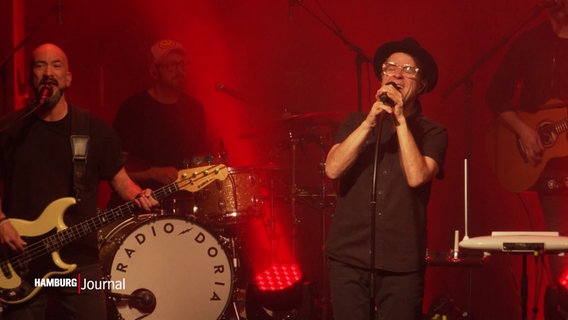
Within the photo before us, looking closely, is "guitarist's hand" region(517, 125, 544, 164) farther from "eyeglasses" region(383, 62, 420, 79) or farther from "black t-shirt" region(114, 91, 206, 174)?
"black t-shirt" region(114, 91, 206, 174)

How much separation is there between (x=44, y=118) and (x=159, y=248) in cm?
180

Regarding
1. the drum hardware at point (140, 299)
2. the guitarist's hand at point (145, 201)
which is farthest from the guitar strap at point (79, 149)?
the drum hardware at point (140, 299)

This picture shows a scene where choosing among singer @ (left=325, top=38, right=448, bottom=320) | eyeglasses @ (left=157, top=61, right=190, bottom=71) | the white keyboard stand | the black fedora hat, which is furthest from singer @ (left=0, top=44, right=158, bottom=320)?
eyeglasses @ (left=157, top=61, right=190, bottom=71)

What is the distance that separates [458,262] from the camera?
6148 millimetres

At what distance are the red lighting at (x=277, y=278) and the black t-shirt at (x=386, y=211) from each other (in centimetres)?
271

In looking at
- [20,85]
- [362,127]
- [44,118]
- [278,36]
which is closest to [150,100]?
[20,85]

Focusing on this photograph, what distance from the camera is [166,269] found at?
264 inches

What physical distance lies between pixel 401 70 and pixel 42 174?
7.66ft

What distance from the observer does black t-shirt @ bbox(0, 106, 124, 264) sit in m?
5.14

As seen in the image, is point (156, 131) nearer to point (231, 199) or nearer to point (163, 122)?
point (163, 122)

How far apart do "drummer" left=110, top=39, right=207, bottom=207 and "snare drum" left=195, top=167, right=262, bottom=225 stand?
1.41 ft

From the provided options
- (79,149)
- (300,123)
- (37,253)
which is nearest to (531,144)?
(300,123)

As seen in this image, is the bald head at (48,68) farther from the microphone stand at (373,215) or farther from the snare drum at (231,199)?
the microphone stand at (373,215)

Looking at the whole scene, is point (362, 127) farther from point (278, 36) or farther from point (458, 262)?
point (278, 36)
